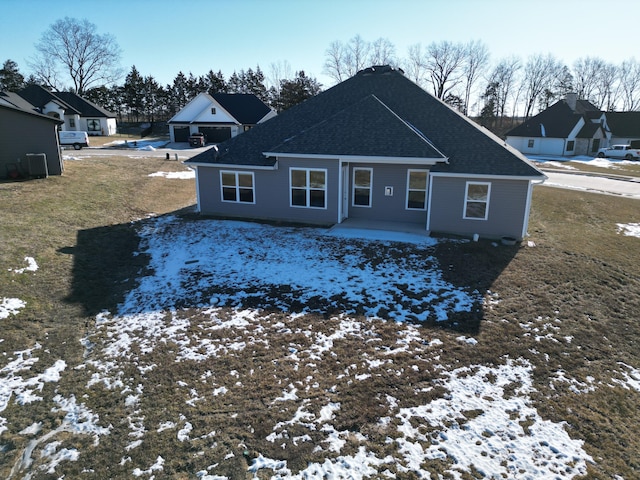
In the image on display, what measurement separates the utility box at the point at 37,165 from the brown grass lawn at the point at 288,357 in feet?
18.4

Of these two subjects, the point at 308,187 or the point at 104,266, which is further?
the point at 308,187

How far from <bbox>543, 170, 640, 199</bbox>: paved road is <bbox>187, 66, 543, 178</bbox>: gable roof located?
13.5 meters

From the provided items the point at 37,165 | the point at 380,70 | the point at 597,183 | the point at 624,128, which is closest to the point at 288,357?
the point at 380,70

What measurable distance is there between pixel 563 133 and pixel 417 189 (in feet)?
148

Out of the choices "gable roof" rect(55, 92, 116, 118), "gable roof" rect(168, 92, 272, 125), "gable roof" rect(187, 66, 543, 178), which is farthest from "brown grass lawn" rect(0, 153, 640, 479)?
"gable roof" rect(55, 92, 116, 118)

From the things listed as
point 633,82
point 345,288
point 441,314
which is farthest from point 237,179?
point 633,82

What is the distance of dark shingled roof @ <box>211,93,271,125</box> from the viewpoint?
5034 centimetres

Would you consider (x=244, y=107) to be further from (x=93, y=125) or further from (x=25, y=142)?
(x=25, y=142)

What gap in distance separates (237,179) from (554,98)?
274 feet

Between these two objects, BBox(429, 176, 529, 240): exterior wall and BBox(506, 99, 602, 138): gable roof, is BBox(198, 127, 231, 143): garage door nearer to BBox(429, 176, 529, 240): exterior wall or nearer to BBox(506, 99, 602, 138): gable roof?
BBox(506, 99, 602, 138): gable roof

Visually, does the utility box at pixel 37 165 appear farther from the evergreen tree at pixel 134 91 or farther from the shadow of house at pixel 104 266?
the evergreen tree at pixel 134 91

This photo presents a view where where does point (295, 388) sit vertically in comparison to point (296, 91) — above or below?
below

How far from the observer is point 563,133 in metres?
51.8

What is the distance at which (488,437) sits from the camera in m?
6.30
